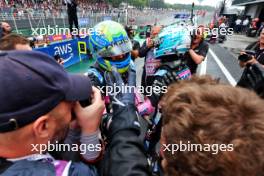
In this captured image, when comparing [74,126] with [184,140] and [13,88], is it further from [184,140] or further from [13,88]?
[184,140]

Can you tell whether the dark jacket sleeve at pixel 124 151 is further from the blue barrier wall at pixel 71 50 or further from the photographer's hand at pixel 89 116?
the blue barrier wall at pixel 71 50

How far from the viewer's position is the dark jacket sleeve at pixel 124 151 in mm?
1050

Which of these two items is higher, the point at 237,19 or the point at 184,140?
the point at 184,140

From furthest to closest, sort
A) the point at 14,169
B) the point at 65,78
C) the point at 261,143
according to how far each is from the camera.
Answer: the point at 65,78, the point at 14,169, the point at 261,143

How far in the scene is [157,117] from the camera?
2379 mm

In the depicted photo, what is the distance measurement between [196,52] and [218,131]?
3.49 m

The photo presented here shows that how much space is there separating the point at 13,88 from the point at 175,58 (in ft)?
6.59

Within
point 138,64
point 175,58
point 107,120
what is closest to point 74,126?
point 107,120

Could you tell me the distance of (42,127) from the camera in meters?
0.94

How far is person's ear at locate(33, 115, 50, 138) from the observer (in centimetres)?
91

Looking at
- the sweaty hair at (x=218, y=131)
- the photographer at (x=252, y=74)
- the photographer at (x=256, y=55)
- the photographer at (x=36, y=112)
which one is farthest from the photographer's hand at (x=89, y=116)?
the photographer at (x=256, y=55)

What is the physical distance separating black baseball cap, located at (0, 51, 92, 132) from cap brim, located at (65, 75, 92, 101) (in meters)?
0.03

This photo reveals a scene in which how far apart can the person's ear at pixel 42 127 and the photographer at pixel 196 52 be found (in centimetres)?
309

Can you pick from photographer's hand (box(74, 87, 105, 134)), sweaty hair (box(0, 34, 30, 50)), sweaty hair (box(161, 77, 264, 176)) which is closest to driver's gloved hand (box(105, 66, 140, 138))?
photographer's hand (box(74, 87, 105, 134))
